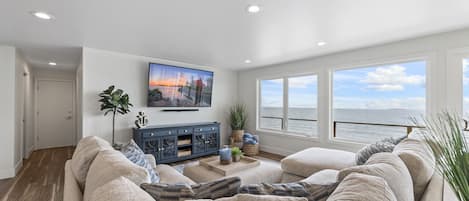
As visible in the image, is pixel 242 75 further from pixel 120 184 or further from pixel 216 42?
pixel 120 184

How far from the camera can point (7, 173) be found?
11.1 ft

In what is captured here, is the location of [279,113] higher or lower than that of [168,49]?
lower

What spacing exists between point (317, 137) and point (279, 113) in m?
1.17

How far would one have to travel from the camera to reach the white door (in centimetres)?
555

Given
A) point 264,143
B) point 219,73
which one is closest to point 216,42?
point 219,73

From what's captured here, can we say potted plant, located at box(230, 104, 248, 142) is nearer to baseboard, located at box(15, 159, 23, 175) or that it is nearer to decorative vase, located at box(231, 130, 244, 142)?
decorative vase, located at box(231, 130, 244, 142)

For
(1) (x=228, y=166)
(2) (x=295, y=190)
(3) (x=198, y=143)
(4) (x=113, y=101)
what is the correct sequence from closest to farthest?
(2) (x=295, y=190), (1) (x=228, y=166), (4) (x=113, y=101), (3) (x=198, y=143)

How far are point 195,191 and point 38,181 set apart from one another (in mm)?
3626

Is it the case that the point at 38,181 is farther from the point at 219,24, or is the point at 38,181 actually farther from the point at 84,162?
the point at 219,24

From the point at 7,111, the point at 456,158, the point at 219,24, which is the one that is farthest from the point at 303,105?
the point at 7,111

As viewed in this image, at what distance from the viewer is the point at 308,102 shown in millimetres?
4586

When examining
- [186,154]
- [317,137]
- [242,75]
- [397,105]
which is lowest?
[186,154]

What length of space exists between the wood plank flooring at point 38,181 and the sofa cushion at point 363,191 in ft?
10.9

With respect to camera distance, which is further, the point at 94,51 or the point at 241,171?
the point at 94,51
